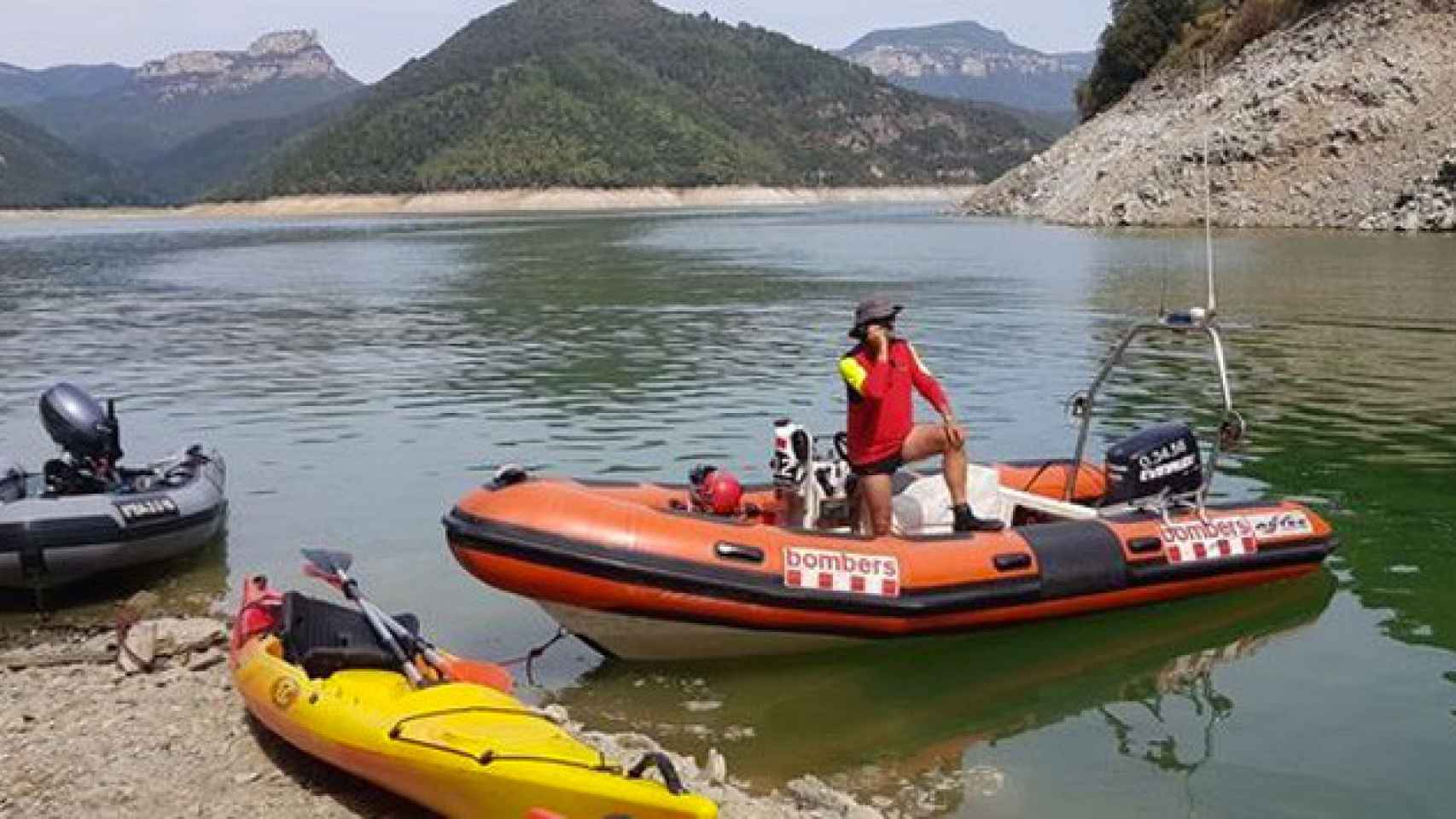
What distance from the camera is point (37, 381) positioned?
68.5ft

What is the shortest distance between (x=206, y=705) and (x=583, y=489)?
241cm

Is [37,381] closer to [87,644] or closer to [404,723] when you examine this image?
[87,644]

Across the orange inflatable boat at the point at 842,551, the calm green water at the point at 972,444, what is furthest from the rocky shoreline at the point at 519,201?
the orange inflatable boat at the point at 842,551

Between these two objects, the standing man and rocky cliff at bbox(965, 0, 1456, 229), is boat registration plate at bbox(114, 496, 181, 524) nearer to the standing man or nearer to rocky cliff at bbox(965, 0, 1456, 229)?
the standing man

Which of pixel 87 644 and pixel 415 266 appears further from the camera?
pixel 415 266

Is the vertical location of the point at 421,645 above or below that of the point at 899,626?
above

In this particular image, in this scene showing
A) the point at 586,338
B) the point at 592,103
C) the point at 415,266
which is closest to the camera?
the point at 586,338

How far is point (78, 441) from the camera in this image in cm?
1034

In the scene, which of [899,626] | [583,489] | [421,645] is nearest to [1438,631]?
[899,626]

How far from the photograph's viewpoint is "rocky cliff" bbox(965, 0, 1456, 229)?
4578cm

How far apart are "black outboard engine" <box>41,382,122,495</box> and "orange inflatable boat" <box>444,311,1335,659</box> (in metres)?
3.72

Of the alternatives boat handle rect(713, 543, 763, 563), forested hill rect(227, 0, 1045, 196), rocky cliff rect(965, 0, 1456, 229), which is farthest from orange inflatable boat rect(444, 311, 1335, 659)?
forested hill rect(227, 0, 1045, 196)

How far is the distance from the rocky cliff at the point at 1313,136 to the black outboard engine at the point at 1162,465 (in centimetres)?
3725

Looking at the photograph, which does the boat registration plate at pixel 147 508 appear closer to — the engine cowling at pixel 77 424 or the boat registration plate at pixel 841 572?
the engine cowling at pixel 77 424
